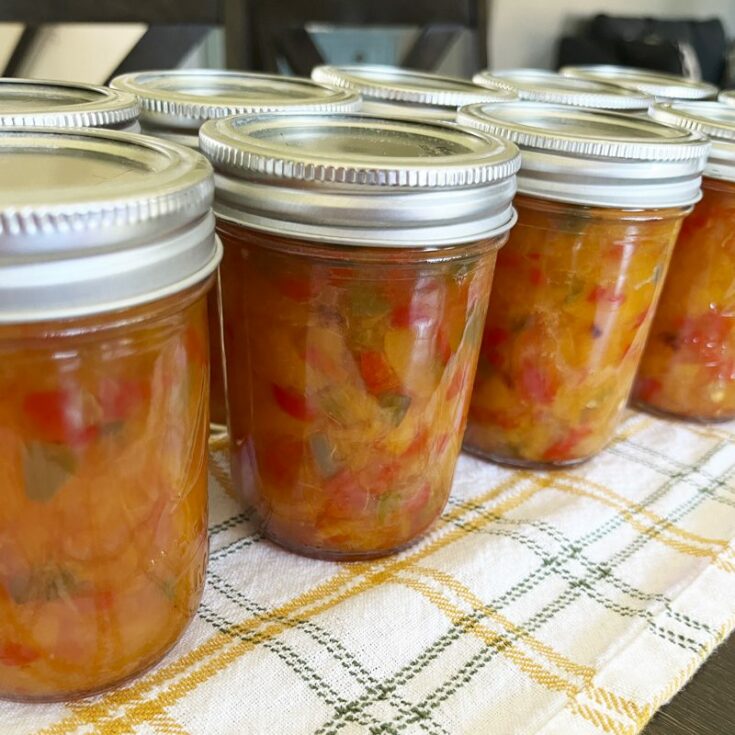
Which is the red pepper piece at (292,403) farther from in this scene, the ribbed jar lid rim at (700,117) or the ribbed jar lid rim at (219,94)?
the ribbed jar lid rim at (700,117)

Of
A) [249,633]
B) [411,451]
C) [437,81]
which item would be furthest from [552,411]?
[437,81]

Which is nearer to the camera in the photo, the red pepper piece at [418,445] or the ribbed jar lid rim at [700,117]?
the red pepper piece at [418,445]

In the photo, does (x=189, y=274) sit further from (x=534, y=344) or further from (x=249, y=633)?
(x=534, y=344)

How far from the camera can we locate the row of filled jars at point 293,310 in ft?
1.24

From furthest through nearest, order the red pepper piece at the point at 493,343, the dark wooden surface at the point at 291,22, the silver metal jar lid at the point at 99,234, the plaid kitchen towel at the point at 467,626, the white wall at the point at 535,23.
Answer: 1. the white wall at the point at 535,23
2. the dark wooden surface at the point at 291,22
3. the red pepper piece at the point at 493,343
4. the plaid kitchen towel at the point at 467,626
5. the silver metal jar lid at the point at 99,234

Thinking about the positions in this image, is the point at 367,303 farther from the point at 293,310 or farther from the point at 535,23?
the point at 535,23

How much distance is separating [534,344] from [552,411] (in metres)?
0.07

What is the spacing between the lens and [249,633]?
511mm

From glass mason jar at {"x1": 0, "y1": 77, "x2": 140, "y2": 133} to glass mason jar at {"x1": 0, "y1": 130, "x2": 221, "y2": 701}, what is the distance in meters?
0.04

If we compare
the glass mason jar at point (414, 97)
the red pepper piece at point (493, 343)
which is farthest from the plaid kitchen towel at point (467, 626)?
the glass mason jar at point (414, 97)

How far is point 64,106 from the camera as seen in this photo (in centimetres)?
57

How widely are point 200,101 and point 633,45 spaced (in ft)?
7.24

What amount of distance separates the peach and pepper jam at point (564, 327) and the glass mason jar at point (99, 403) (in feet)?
0.98

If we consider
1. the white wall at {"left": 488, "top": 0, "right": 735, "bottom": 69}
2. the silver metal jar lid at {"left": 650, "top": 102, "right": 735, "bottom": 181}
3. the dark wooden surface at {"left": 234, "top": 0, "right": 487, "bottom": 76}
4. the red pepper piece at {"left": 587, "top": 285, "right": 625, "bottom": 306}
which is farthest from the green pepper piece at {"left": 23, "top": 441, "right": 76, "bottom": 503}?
the white wall at {"left": 488, "top": 0, "right": 735, "bottom": 69}
